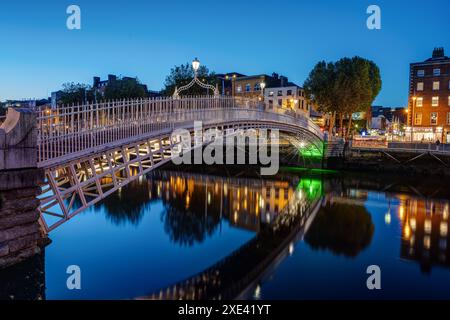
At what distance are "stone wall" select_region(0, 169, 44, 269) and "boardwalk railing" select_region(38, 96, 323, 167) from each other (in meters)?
0.69

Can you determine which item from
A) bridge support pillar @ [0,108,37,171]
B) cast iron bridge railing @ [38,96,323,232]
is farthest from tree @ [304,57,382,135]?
bridge support pillar @ [0,108,37,171]

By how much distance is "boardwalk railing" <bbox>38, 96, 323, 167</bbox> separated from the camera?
10.3m

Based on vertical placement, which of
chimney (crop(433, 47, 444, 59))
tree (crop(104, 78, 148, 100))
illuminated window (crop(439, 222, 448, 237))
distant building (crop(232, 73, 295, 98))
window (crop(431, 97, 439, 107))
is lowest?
illuminated window (crop(439, 222, 448, 237))

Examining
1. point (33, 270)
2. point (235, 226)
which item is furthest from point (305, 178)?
point (33, 270)

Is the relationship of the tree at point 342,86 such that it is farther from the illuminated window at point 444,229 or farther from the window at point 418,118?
the illuminated window at point 444,229

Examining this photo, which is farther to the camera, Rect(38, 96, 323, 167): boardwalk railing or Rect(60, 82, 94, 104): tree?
Rect(60, 82, 94, 104): tree

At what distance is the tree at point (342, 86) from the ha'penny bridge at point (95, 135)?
24.5 m

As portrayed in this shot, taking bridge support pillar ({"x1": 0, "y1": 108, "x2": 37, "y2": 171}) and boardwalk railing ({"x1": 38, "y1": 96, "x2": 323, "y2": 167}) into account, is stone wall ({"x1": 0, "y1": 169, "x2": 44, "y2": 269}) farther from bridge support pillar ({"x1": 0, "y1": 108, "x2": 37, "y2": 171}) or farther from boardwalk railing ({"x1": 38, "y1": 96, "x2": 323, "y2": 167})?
boardwalk railing ({"x1": 38, "y1": 96, "x2": 323, "y2": 167})

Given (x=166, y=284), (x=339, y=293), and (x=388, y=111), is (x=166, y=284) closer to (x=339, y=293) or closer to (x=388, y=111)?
(x=339, y=293)

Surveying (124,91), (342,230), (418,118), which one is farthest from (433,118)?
(124,91)
